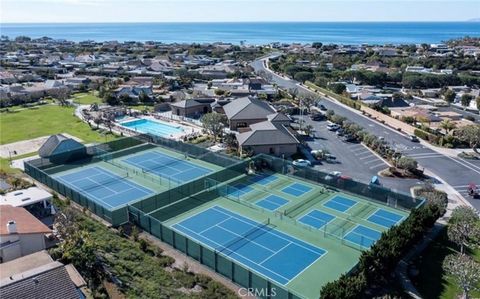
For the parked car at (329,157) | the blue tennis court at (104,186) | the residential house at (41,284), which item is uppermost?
the residential house at (41,284)

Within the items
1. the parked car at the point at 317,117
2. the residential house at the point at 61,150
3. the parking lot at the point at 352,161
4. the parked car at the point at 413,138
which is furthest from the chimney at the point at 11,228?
the parked car at the point at 413,138

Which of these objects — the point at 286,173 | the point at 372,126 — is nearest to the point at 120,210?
the point at 286,173

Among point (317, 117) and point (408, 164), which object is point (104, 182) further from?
point (317, 117)

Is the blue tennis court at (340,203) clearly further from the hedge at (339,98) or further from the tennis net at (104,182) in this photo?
the hedge at (339,98)

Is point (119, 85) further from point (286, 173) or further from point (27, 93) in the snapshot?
point (286, 173)

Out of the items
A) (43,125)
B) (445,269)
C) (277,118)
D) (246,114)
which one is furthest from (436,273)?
(43,125)

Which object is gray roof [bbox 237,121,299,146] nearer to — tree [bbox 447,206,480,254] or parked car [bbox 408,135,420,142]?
parked car [bbox 408,135,420,142]

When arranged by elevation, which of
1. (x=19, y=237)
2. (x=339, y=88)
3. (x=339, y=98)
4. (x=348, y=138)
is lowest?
(x=348, y=138)
